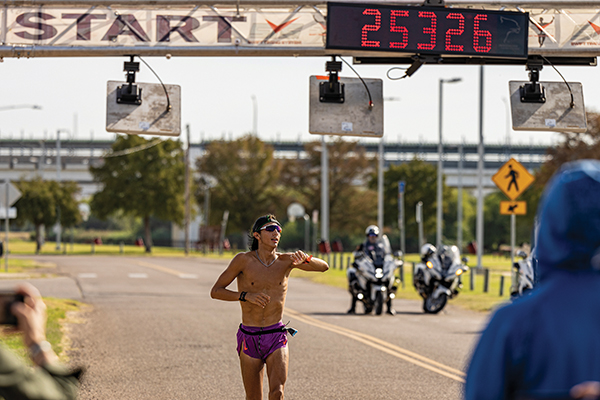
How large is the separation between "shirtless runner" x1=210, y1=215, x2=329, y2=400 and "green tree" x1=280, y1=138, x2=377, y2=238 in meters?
65.3

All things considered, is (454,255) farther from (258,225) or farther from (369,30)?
(258,225)

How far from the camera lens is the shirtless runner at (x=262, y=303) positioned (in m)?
7.46

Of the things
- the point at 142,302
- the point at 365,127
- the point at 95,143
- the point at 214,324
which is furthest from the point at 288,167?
the point at 365,127

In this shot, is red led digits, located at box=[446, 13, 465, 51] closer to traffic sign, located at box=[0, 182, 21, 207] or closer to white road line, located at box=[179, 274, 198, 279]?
traffic sign, located at box=[0, 182, 21, 207]

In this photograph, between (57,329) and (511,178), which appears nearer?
(57,329)

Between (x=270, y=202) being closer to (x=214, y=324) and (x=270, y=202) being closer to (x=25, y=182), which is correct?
(x=25, y=182)

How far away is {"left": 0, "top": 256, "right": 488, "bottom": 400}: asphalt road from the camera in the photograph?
34.9 feet

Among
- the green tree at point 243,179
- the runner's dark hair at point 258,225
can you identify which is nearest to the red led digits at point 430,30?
the runner's dark hair at point 258,225

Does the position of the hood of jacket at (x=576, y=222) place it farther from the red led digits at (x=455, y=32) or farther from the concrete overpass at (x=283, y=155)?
the concrete overpass at (x=283, y=155)

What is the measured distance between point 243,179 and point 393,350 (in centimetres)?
6207

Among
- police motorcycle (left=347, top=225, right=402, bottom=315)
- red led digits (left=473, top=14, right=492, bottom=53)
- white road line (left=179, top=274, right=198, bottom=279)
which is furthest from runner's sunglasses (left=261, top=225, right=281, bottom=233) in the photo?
white road line (left=179, top=274, right=198, bottom=279)

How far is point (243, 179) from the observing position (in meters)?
75.6

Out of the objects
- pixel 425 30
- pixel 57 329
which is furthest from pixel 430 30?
pixel 57 329

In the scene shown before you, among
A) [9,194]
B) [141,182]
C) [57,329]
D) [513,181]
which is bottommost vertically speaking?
[57,329]
